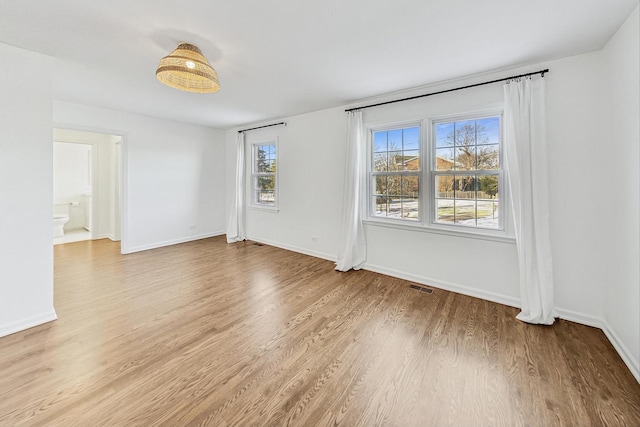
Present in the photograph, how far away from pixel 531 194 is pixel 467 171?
2.31 ft

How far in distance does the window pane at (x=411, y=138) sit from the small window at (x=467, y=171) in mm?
224

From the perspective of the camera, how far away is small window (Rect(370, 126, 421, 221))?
355 centimetres

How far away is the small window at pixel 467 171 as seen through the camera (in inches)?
117

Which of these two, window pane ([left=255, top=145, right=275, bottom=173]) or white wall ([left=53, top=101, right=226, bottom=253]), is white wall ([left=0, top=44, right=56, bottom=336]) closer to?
white wall ([left=53, top=101, right=226, bottom=253])

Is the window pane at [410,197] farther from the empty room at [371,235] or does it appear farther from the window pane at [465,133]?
the window pane at [465,133]

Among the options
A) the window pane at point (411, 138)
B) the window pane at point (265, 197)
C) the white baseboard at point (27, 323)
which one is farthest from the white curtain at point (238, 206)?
the window pane at point (411, 138)

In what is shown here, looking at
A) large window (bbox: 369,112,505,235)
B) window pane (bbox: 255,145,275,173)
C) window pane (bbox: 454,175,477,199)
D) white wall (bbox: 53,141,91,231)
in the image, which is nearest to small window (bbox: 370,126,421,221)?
large window (bbox: 369,112,505,235)

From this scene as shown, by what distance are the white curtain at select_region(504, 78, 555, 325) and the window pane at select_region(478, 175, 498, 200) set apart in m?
0.30

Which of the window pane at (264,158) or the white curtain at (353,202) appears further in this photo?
the window pane at (264,158)

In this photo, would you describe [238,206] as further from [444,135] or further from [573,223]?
[573,223]

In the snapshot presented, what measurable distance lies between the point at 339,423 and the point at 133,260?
4420 mm

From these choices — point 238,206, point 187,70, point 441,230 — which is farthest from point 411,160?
point 238,206

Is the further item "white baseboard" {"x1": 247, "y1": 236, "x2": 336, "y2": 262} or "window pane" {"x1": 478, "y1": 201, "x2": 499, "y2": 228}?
"white baseboard" {"x1": 247, "y1": 236, "x2": 336, "y2": 262}

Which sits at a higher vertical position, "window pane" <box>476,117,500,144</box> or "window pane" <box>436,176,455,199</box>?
"window pane" <box>476,117,500,144</box>
